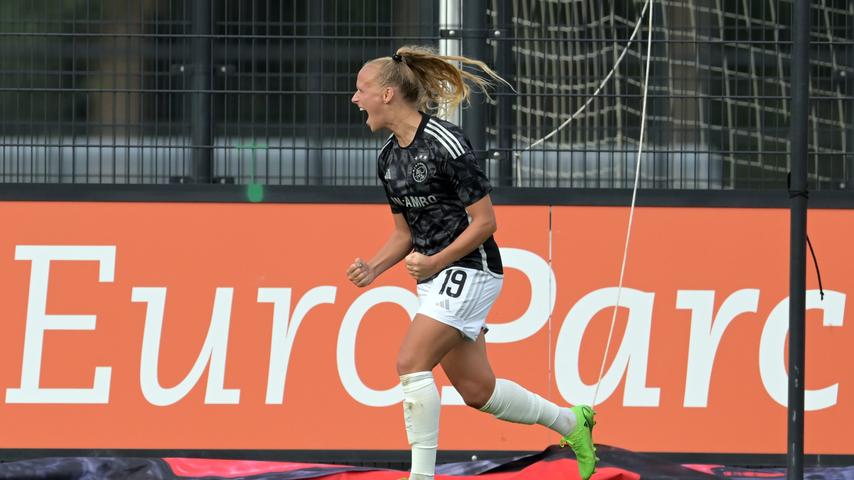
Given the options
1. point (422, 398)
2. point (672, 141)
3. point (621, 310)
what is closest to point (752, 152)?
point (672, 141)

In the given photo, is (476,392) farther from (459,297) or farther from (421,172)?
(421,172)

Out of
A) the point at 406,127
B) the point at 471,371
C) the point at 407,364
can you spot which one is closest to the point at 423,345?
the point at 407,364

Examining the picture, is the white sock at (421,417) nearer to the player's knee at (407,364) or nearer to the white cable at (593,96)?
the player's knee at (407,364)

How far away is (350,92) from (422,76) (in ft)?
5.46

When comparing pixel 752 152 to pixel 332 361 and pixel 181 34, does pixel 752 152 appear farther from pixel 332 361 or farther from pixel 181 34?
pixel 181 34

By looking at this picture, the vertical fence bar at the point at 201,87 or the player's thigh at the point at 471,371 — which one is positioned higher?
the vertical fence bar at the point at 201,87

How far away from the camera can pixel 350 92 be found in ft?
23.1

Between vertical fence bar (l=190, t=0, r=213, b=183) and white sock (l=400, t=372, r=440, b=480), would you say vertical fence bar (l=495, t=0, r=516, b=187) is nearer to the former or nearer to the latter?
vertical fence bar (l=190, t=0, r=213, b=183)

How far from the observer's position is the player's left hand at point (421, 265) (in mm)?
5043

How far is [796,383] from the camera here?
4930 millimetres

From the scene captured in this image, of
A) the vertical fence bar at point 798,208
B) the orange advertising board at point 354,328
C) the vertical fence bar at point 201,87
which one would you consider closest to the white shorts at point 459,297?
the vertical fence bar at point 798,208

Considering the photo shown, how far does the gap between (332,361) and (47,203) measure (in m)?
1.65

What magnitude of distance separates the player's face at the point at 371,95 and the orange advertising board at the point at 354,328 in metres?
1.55

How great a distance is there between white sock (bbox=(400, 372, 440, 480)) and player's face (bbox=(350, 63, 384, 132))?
1017 mm
